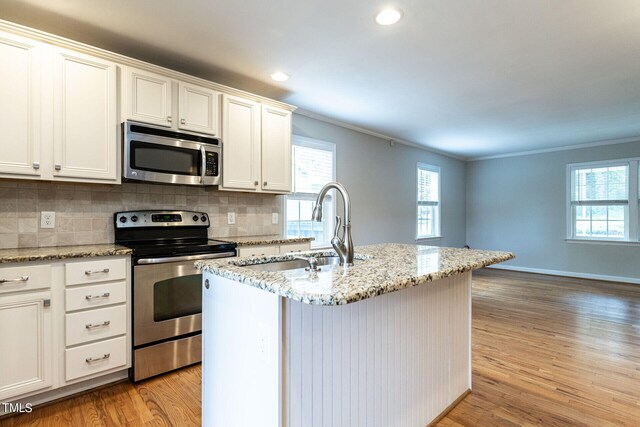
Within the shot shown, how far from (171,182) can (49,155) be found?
753 millimetres

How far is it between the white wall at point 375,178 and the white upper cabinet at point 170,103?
48.6 inches

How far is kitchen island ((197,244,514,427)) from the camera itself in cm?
117

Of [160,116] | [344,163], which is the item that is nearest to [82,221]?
[160,116]

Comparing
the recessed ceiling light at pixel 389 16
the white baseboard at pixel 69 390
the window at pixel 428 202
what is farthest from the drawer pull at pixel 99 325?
the window at pixel 428 202

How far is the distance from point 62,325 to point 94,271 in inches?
13.6

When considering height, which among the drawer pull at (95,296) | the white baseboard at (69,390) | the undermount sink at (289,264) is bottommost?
the white baseboard at (69,390)

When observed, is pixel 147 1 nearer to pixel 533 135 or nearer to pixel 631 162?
pixel 533 135

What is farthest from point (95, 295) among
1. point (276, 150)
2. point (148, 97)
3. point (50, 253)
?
point (276, 150)

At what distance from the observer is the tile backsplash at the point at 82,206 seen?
225cm

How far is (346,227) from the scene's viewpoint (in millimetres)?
1531

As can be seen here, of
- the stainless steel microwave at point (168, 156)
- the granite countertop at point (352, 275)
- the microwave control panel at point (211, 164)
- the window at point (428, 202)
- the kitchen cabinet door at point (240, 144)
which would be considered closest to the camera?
the granite countertop at point (352, 275)

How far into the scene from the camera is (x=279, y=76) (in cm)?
301

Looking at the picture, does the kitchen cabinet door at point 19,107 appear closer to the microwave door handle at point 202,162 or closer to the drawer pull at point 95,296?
the drawer pull at point 95,296

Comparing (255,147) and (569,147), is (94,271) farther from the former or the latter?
(569,147)
